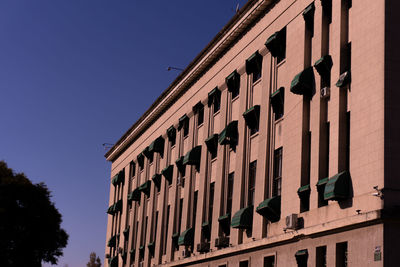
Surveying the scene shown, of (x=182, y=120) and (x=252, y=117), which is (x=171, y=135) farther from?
(x=252, y=117)

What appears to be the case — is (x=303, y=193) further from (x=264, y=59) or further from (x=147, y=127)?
(x=147, y=127)

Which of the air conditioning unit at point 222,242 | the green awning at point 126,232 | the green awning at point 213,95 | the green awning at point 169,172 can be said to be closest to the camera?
the air conditioning unit at point 222,242

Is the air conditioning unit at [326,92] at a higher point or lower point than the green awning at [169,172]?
lower

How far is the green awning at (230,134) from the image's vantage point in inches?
1235

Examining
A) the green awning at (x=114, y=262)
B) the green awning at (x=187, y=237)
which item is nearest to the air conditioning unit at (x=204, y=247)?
the green awning at (x=187, y=237)

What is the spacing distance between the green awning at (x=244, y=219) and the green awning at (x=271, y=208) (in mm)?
1825

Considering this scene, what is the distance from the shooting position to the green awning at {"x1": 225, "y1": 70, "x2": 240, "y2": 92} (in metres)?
32.2

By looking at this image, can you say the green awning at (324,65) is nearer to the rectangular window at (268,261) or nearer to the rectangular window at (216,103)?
the rectangular window at (268,261)

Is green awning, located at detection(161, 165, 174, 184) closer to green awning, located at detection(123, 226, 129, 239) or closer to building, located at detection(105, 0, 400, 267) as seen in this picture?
building, located at detection(105, 0, 400, 267)

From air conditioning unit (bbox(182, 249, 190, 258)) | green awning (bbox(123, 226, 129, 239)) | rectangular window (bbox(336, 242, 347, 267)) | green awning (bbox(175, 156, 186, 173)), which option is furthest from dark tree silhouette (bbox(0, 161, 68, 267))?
rectangular window (bbox(336, 242, 347, 267))

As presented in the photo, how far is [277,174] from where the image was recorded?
27031 millimetres

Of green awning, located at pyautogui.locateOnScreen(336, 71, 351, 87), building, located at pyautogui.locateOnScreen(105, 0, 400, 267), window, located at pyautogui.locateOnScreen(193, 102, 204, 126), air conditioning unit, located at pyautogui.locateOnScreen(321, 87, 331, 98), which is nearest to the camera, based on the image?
building, located at pyautogui.locateOnScreen(105, 0, 400, 267)

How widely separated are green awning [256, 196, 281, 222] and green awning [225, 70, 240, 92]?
25.2ft
